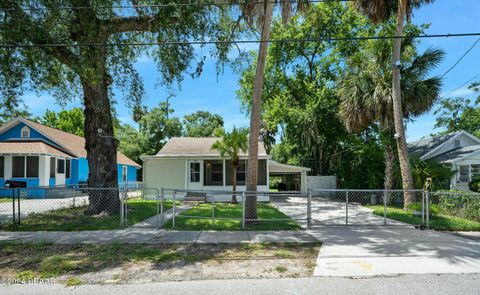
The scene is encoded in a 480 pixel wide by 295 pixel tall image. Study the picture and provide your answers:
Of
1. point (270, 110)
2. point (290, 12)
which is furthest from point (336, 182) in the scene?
point (290, 12)

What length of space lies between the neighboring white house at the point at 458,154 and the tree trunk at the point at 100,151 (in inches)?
663

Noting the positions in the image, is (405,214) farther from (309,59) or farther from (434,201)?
(309,59)

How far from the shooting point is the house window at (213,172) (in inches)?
822

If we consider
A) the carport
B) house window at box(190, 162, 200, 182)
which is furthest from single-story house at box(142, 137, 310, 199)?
the carport

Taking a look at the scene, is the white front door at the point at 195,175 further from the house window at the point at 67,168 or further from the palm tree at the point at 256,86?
the house window at the point at 67,168

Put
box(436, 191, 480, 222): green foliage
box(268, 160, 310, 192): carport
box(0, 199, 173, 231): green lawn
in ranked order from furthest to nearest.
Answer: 1. box(268, 160, 310, 192): carport
2. box(436, 191, 480, 222): green foliage
3. box(0, 199, 173, 231): green lawn

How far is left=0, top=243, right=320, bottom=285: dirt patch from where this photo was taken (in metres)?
5.62

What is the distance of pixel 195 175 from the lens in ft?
68.3

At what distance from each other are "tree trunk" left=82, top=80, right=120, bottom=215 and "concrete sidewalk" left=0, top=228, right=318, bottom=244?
3.31 m

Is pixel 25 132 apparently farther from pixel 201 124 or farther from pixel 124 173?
pixel 201 124

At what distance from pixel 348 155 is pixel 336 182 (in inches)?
88.5

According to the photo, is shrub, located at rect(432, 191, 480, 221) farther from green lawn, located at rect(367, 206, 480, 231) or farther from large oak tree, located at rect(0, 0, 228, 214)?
large oak tree, located at rect(0, 0, 228, 214)

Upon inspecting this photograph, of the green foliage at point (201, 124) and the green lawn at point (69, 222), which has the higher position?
the green foliage at point (201, 124)

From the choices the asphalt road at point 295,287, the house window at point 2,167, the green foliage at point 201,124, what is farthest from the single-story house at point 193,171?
the green foliage at point 201,124
